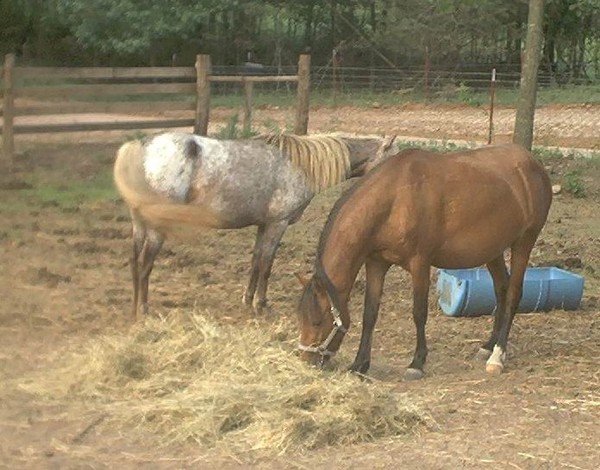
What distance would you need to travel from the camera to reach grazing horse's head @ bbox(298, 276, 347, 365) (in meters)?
5.64

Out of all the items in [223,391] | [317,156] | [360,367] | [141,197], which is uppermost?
[317,156]

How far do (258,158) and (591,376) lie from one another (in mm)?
2881

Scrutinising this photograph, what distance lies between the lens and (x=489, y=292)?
7559mm

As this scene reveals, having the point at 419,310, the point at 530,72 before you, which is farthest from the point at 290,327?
the point at 530,72

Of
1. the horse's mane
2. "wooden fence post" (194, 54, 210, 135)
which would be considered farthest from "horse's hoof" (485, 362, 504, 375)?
"wooden fence post" (194, 54, 210, 135)

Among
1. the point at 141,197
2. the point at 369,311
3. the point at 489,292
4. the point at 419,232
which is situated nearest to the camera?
the point at 419,232

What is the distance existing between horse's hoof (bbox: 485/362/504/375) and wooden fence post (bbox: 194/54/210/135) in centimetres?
899

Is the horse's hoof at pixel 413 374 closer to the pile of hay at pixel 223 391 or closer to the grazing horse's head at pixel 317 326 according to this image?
the pile of hay at pixel 223 391

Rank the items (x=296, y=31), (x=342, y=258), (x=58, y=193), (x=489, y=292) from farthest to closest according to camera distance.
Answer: (x=296, y=31), (x=58, y=193), (x=489, y=292), (x=342, y=258)

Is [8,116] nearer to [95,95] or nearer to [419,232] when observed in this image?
[95,95]

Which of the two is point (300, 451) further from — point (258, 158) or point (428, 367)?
point (258, 158)

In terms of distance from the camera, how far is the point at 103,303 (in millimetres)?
7609

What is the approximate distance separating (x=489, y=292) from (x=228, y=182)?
1.99m

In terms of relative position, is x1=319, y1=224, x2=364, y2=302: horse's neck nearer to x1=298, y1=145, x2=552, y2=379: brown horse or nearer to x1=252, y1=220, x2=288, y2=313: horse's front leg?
x1=298, y1=145, x2=552, y2=379: brown horse
